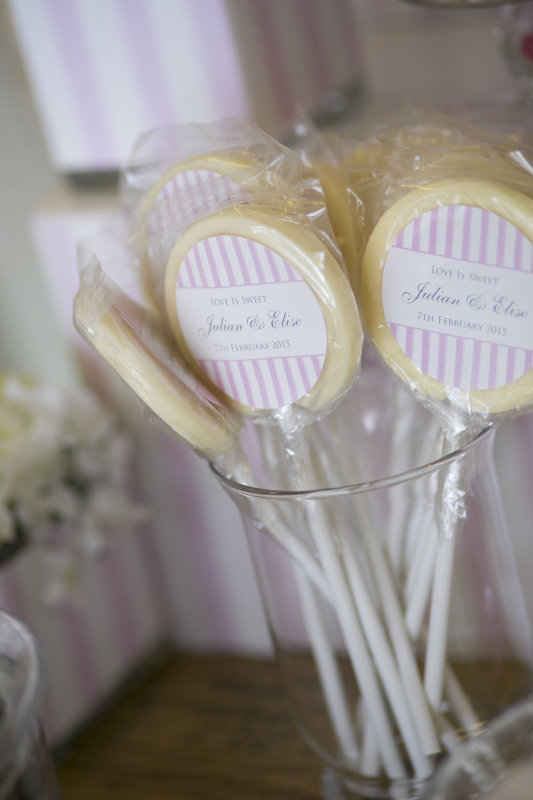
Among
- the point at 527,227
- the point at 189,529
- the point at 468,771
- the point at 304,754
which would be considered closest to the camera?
the point at 527,227

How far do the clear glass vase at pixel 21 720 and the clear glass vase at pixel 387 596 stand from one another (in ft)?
0.50

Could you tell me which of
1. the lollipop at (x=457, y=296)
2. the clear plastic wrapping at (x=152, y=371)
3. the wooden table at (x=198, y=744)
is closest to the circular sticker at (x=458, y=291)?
the lollipop at (x=457, y=296)

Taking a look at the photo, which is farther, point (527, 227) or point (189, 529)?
Result: point (189, 529)

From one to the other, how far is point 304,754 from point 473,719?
0.62ft

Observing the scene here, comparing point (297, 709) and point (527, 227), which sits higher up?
point (527, 227)

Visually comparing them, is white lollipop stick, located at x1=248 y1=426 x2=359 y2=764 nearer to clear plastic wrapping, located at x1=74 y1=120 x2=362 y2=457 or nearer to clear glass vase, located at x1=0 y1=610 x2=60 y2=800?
clear plastic wrapping, located at x1=74 y1=120 x2=362 y2=457

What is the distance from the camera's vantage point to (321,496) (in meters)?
0.52

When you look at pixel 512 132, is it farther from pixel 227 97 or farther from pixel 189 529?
pixel 189 529

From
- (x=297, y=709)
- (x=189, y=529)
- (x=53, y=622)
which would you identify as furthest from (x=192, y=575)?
(x=297, y=709)

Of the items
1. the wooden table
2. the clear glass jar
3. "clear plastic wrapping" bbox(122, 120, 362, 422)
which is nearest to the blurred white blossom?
the wooden table

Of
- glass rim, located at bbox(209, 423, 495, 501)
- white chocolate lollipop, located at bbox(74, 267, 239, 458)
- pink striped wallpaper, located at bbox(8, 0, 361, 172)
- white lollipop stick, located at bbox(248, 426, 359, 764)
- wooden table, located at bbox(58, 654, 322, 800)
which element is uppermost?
pink striped wallpaper, located at bbox(8, 0, 361, 172)

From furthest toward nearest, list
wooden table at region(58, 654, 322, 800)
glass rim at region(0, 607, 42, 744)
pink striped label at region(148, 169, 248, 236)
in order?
wooden table at region(58, 654, 322, 800), pink striped label at region(148, 169, 248, 236), glass rim at region(0, 607, 42, 744)

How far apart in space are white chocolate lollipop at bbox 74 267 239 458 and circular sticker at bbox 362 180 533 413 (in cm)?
11

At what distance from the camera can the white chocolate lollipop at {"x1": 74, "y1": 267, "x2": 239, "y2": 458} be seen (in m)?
0.51
